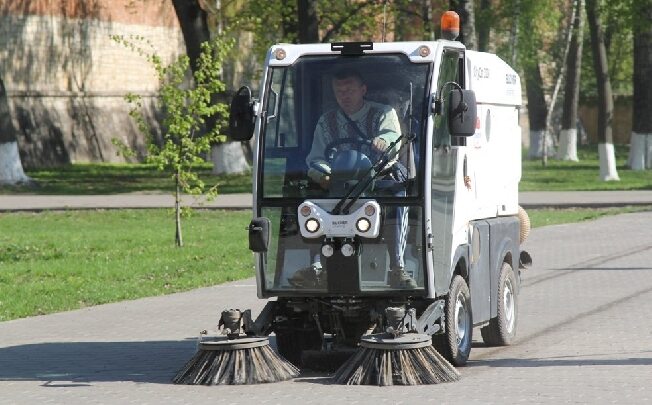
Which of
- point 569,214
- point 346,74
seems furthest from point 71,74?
point 346,74

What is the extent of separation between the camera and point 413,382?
420 inches

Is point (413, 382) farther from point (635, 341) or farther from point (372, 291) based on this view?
point (635, 341)

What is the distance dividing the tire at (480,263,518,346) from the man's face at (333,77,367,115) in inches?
93.1

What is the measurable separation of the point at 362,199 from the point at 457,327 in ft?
4.05

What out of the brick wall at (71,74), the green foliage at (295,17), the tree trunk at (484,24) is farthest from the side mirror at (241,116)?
the brick wall at (71,74)

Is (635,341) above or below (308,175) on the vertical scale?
below

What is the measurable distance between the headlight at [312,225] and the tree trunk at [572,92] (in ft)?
135

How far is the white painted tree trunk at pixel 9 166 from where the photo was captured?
3975 cm

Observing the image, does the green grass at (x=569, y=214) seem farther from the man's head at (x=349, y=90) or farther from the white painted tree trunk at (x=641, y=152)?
the man's head at (x=349, y=90)

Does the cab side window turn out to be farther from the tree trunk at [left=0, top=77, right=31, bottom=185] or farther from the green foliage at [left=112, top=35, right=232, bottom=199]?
the tree trunk at [left=0, top=77, right=31, bottom=185]

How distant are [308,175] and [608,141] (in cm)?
3136

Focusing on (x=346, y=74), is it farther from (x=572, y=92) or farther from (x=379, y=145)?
(x=572, y=92)

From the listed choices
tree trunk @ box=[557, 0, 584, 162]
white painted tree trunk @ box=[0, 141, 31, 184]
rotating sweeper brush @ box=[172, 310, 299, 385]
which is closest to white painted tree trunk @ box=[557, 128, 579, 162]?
tree trunk @ box=[557, 0, 584, 162]

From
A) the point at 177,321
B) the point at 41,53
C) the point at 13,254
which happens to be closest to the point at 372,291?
the point at 177,321
